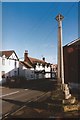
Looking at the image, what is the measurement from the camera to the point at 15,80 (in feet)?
117

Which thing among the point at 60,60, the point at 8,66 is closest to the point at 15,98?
the point at 60,60

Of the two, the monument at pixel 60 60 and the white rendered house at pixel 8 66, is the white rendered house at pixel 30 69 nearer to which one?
the white rendered house at pixel 8 66

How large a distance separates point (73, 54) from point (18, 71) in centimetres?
1940

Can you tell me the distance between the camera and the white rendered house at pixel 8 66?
3806 cm

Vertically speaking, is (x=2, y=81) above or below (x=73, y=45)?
below

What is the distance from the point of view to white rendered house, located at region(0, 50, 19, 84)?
3806cm

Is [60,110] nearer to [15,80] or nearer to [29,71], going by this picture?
[15,80]

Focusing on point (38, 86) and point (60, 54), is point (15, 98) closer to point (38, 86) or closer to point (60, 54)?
point (60, 54)

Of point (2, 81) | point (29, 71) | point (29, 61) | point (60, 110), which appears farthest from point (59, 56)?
point (29, 61)

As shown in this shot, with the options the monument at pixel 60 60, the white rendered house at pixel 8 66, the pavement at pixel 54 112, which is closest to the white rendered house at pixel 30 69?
the white rendered house at pixel 8 66

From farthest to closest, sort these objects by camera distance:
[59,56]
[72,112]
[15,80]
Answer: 1. [15,80]
2. [59,56]
3. [72,112]

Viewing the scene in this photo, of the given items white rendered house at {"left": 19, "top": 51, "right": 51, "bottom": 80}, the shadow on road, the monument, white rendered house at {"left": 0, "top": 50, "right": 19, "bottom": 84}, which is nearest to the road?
the shadow on road

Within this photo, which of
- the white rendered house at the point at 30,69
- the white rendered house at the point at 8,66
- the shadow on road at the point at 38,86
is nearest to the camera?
the shadow on road at the point at 38,86

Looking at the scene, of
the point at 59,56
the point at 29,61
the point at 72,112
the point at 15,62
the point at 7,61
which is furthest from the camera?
the point at 29,61
